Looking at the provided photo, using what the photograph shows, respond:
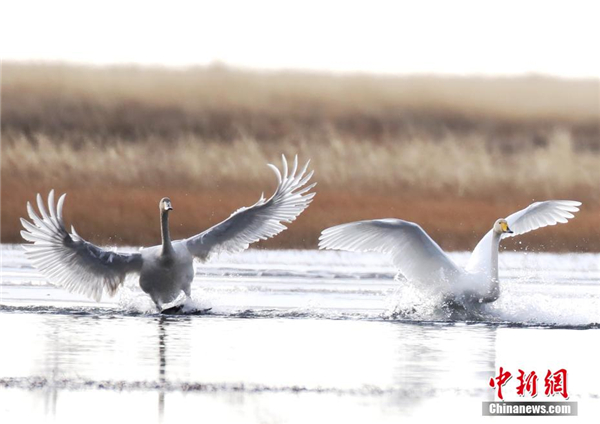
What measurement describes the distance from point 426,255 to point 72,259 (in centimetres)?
373

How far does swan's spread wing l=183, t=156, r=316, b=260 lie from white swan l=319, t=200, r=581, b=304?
0.82m

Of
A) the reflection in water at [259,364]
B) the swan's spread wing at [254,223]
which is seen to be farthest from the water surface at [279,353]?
the swan's spread wing at [254,223]

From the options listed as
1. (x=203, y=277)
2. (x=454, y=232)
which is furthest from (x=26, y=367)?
(x=454, y=232)

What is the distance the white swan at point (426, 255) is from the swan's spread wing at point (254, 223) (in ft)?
2.69

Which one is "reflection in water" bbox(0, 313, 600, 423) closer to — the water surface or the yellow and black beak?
the water surface

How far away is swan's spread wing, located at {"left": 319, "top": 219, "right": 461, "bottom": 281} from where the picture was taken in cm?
1465

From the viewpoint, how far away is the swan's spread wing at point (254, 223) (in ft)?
51.0

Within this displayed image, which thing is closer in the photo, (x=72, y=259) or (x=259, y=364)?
(x=259, y=364)

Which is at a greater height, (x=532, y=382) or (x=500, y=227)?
(x=500, y=227)

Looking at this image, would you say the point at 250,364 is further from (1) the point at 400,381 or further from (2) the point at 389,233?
(2) the point at 389,233

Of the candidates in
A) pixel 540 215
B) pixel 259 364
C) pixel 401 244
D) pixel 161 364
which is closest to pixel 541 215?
pixel 540 215

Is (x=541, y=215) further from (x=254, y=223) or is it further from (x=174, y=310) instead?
(x=174, y=310)

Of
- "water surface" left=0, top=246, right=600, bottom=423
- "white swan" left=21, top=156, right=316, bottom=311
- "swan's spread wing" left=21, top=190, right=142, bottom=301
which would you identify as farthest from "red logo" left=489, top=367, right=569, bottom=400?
"swan's spread wing" left=21, top=190, right=142, bottom=301

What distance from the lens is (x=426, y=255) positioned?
14750 millimetres
